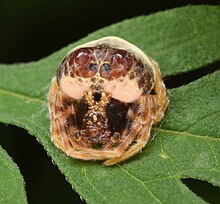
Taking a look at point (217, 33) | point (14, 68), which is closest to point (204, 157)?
point (217, 33)

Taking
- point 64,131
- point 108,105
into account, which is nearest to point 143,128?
point 108,105

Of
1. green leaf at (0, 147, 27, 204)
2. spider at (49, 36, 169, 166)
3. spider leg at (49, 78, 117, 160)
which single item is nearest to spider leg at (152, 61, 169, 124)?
spider at (49, 36, 169, 166)

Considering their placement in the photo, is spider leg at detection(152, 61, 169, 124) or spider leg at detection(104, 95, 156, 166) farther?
spider leg at detection(152, 61, 169, 124)

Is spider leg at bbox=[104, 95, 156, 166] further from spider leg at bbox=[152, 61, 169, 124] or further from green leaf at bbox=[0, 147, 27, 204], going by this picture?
green leaf at bbox=[0, 147, 27, 204]

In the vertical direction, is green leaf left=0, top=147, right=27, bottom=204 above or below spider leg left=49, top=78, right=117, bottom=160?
below

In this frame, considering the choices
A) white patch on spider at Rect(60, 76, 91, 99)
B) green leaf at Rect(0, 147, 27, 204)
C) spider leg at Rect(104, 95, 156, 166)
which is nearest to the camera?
green leaf at Rect(0, 147, 27, 204)

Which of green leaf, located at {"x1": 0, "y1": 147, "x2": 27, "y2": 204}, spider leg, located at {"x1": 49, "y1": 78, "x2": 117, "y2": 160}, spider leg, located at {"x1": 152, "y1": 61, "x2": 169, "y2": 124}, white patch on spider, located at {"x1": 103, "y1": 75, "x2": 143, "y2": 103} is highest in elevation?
white patch on spider, located at {"x1": 103, "y1": 75, "x2": 143, "y2": 103}
